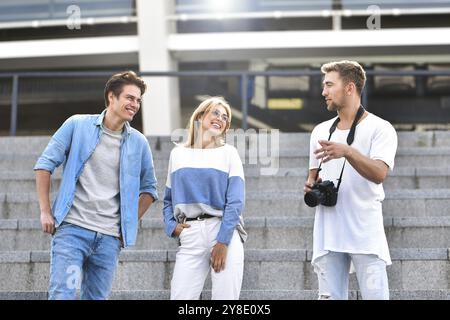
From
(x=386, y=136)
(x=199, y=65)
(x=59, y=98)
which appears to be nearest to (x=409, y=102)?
(x=199, y=65)

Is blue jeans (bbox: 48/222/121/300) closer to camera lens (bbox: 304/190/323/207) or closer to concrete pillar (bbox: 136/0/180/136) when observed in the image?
camera lens (bbox: 304/190/323/207)

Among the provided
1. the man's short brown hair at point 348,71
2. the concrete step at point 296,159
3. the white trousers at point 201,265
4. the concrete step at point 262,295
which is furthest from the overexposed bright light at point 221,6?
the white trousers at point 201,265

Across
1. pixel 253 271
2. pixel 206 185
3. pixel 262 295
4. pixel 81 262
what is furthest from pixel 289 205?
pixel 81 262

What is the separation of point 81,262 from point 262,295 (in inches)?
65.5

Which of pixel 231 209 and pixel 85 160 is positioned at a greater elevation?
pixel 85 160

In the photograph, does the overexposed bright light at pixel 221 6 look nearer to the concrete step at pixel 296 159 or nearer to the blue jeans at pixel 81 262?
the concrete step at pixel 296 159

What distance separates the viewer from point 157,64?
1504 centimetres

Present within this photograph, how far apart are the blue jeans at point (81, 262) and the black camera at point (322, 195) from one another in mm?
1071

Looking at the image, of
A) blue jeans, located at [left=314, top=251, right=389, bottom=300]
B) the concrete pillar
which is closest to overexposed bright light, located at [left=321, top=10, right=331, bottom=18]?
the concrete pillar

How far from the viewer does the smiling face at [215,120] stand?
17.6ft

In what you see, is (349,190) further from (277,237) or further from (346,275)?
(277,237)

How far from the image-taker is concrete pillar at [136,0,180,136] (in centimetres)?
1447

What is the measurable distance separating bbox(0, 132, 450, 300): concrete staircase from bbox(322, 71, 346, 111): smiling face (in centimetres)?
160

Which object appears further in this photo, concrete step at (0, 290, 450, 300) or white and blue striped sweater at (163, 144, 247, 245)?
concrete step at (0, 290, 450, 300)
